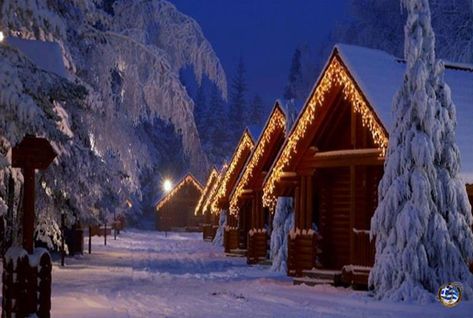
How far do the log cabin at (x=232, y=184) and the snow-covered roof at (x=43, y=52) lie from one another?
24965 mm

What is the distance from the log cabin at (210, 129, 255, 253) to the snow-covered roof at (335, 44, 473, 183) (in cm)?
1625

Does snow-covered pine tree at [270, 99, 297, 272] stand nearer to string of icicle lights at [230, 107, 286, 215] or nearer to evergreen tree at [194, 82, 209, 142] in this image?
string of icicle lights at [230, 107, 286, 215]

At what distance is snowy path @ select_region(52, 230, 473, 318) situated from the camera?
15.5 m

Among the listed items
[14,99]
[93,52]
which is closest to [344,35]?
[93,52]

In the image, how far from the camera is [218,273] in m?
26.6

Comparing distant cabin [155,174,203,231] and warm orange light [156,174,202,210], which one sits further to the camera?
distant cabin [155,174,203,231]

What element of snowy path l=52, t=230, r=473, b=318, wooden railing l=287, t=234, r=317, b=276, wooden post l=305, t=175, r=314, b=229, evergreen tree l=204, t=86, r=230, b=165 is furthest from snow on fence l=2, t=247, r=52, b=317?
evergreen tree l=204, t=86, r=230, b=165

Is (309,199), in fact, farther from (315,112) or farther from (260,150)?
(260,150)

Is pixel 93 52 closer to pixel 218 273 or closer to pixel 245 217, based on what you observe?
pixel 218 273

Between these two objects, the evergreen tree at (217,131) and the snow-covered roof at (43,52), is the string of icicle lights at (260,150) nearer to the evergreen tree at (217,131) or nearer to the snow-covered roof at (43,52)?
the snow-covered roof at (43,52)

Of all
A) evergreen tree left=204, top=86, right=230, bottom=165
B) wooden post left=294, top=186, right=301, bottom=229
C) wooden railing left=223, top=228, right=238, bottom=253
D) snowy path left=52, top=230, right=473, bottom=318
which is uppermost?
evergreen tree left=204, top=86, right=230, bottom=165

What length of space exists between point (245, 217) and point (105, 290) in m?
20.9

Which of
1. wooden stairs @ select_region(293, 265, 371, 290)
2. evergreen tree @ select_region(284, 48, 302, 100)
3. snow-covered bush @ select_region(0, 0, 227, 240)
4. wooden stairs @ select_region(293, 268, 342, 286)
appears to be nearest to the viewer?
snow-covered bush @ select_region(0, 0, 227, 240)

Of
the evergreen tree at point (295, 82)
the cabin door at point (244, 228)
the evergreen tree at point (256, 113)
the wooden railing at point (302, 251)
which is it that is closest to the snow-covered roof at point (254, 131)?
the cabin door at point (244, 228)
